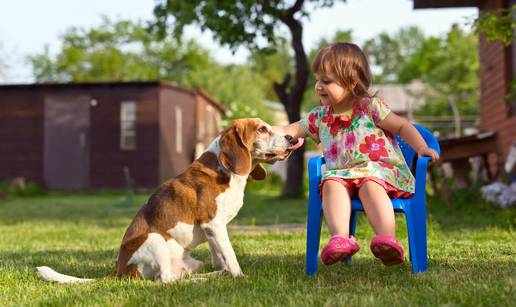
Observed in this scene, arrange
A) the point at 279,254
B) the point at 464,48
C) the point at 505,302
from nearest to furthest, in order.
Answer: the point at 505,302
the point at 279,254
the point at 464,48

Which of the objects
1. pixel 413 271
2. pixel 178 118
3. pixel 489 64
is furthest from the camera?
pixel 178 118

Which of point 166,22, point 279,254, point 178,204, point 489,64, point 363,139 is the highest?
point 166,22

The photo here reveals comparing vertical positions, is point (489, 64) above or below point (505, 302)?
above

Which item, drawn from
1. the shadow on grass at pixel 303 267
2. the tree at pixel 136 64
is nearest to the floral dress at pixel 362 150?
the shadow on grass at pixel 303 267

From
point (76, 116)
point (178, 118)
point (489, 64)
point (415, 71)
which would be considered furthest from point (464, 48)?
point (415, 71)

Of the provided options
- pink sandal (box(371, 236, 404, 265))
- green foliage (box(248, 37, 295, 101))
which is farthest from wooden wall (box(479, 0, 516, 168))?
green foliage (box(248, 37, 295, 101))

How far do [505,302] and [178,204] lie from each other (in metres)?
2.08

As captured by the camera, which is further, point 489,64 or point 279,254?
point 489,64

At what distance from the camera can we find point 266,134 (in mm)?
4504

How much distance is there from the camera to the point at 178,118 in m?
27.8

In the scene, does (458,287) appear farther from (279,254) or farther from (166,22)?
(166,22)

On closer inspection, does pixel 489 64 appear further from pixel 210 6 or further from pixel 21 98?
pixel 21 98

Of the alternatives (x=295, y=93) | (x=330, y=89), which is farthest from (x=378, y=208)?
(x=295, y=93)

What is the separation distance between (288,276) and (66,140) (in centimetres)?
2282
